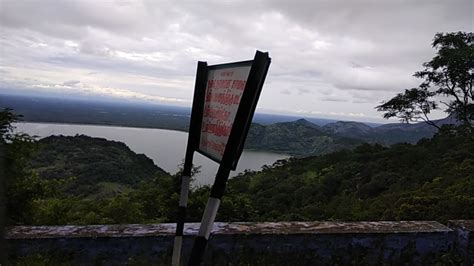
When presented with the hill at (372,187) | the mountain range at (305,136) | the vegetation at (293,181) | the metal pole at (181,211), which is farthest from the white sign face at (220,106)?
the mountain range at (305,136)

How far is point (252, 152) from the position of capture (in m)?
31.1

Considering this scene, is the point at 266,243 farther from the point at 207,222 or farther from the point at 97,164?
the point at 97,164

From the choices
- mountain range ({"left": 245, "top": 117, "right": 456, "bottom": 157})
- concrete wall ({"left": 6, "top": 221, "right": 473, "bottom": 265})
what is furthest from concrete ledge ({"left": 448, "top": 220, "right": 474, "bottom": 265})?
mountain range ({"left": 245, "top": 117, "right": 456, "bottom": 157})

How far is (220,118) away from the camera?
180 centimetres

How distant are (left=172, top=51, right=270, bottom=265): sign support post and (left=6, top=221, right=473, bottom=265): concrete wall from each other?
0.72m

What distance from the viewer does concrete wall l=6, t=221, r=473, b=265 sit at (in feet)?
8.44

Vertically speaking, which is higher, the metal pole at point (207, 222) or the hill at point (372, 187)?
the metal pole at point (207, 222)

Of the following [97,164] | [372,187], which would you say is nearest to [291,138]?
[97,164]

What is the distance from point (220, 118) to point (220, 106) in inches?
2.2

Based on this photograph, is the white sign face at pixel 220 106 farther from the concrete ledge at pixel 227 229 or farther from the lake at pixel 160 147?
the lake at pixel 160 147

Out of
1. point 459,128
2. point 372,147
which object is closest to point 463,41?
point 459,128

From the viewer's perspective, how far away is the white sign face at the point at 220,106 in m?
1.69

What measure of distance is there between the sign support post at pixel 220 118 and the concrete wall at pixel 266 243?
0.72m

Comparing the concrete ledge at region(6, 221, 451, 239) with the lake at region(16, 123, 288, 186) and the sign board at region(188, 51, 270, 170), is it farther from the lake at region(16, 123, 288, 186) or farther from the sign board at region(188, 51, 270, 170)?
the lake at region(16, 123, 288, 186)
